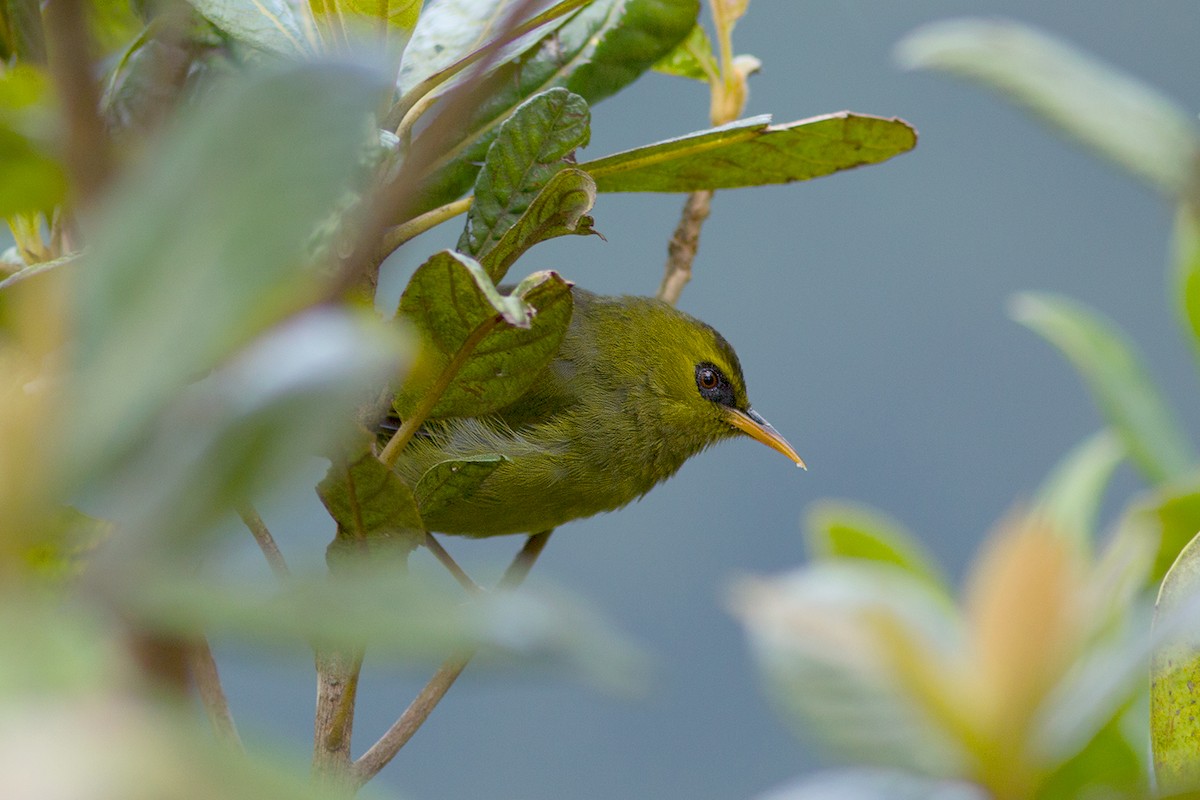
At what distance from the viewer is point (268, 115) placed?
306mm

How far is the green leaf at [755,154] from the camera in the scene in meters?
1.08

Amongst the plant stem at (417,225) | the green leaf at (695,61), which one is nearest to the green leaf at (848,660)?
the plant stem at (417,225)

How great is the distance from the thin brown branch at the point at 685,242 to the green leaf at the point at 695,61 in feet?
0.55

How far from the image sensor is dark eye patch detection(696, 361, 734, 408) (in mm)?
2111

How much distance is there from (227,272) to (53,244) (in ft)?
3.16

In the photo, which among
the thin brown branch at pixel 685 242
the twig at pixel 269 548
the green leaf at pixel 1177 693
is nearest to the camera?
the green leaf at pixel 1177 693

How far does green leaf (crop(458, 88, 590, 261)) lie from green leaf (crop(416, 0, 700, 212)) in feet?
0.52

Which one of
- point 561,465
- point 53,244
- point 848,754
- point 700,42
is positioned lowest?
point 561,465

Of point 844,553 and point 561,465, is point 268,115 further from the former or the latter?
point 561,465

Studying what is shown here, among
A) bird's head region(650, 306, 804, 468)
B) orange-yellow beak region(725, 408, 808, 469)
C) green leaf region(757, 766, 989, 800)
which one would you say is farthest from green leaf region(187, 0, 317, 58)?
orange-yellow beak region(725, 408, 808, 469)

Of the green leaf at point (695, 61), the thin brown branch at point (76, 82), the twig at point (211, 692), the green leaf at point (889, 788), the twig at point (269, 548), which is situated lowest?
the twig at point (211, 692)

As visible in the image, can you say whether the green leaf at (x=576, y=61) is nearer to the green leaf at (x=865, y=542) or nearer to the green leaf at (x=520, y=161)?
the green leaf at (x=520, y=161)

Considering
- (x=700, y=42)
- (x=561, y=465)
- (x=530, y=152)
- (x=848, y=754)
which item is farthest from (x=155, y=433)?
(x=561, y=465)

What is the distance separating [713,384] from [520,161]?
1158 millimetres
